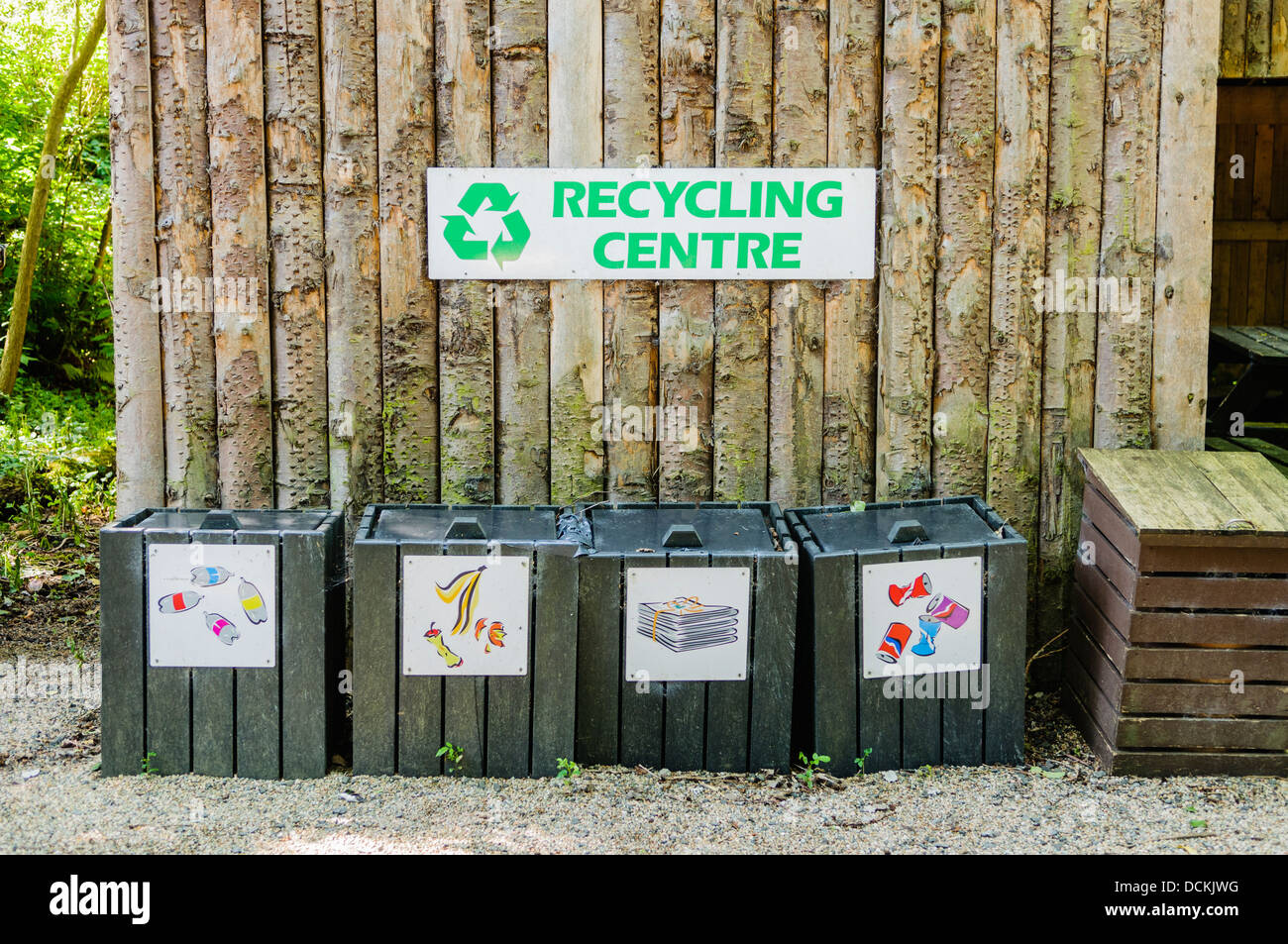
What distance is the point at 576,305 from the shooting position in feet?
14.6

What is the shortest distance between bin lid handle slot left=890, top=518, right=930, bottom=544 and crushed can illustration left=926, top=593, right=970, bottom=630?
21 centimetres

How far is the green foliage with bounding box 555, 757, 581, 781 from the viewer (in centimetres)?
375

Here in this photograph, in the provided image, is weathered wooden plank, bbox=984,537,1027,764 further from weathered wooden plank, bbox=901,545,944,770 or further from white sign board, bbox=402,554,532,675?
white sign board, bbox=402,554,532,675

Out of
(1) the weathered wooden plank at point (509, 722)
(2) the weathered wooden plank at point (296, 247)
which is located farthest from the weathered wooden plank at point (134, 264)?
(1) the weathered wooden plank at point (509, 722)

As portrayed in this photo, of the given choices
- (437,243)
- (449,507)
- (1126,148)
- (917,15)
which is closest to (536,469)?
(449,507)

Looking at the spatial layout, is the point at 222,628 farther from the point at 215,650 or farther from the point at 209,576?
the point at 209,576

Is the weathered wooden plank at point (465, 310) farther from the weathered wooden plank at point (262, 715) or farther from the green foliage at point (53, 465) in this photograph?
the green foliage at point (53, 465)

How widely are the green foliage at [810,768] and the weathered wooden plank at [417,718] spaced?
124cm

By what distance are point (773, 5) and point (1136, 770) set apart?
10.4ft

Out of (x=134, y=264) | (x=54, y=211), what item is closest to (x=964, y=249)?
(x=134, y=264)

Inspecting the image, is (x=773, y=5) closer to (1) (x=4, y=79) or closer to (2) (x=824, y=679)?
(2) (x=824, y=679)

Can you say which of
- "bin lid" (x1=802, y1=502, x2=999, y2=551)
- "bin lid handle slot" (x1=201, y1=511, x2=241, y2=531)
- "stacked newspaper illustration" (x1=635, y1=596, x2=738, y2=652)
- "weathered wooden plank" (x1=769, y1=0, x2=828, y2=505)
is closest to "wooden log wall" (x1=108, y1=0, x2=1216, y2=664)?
"weathered wooden plank" (x1=769, y1=0, x2=828, y2=505)

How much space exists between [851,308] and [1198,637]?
1.77 m

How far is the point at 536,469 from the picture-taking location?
4535 mm
